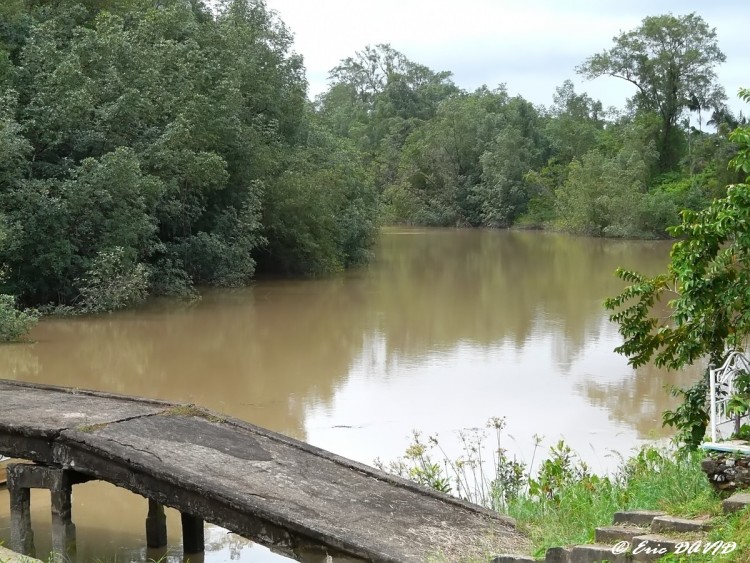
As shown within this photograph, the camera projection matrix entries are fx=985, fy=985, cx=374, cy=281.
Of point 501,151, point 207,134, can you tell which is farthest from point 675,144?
point 207,134

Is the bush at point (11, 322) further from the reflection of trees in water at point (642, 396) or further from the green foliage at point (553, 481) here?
the green foliage at point (553, 481)

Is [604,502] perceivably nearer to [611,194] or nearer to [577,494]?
[577,494]

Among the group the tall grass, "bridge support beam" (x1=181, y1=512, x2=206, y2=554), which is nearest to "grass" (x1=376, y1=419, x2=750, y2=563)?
the tall grass

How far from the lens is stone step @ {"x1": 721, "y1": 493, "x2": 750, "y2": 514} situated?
475 cm

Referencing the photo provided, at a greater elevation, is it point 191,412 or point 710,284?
point 710,284

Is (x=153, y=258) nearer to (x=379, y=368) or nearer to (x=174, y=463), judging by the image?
(x=379, y=368)

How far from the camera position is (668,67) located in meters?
56.4

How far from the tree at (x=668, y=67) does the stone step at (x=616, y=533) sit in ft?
179

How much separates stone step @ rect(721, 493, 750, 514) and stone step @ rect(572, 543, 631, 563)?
59 cm

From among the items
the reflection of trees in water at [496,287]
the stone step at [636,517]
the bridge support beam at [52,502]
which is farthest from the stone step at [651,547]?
the reflection of trees in water at [496,287]

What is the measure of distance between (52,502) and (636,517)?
4.51 metres

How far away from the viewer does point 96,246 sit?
20969mm

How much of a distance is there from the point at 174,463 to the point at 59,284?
50.1 ft

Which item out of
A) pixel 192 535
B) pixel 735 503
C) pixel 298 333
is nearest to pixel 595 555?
pixel 735 503
